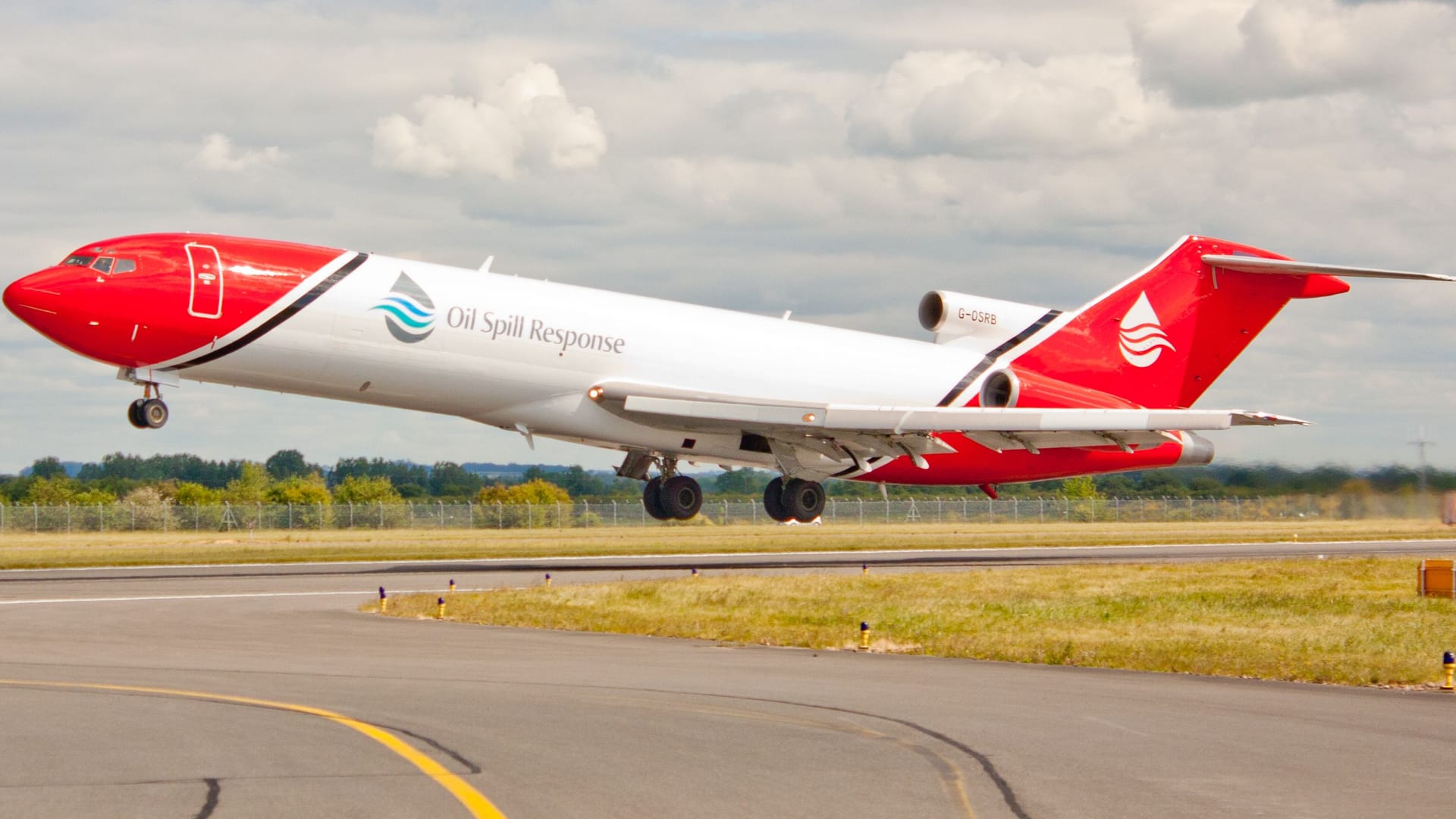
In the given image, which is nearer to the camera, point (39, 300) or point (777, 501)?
point (39, 300)

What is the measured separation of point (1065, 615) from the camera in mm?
25547

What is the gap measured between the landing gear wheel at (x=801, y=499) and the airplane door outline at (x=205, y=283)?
1579 centimetres

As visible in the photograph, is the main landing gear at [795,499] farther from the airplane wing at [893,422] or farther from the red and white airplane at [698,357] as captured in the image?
the airplane wing at [893,422]

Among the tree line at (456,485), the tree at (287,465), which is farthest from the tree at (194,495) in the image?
the tree at (287,465)

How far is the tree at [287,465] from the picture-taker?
459ft

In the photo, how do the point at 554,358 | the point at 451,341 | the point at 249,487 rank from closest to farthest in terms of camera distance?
the point at 451,341 < the point at 554,358 < the point at 249,487

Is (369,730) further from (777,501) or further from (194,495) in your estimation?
(194,495)

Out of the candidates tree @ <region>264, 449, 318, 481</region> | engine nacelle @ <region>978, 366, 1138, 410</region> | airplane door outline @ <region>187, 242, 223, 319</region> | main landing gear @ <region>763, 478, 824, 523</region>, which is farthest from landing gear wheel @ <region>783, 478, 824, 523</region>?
tree @ <region>264, 449, 318, 481</region>

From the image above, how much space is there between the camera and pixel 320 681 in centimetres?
1598

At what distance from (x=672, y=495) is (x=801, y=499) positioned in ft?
11.2

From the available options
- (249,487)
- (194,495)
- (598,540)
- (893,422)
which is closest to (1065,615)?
(893,422)

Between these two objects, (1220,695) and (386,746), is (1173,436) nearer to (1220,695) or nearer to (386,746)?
(1220,695)

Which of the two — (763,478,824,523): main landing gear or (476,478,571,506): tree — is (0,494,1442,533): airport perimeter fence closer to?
(476,478,571,506): tree

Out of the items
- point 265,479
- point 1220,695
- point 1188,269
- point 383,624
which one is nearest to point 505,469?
point 265,479
